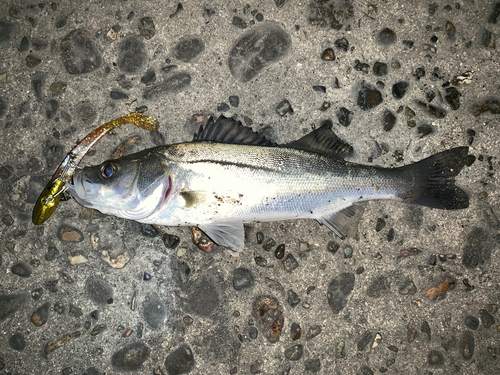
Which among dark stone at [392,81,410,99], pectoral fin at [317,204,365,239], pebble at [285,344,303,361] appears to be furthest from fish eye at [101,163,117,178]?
dark stone at [392,81,410,99]

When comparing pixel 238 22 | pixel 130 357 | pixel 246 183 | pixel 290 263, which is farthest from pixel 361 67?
pixel 130 357

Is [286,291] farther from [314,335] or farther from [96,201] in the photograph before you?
[96,201]

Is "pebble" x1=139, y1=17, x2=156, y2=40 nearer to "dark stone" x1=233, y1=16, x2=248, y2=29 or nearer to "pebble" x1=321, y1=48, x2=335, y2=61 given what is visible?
"dark stone" x1=233, y1=16, x2=248, y2=29

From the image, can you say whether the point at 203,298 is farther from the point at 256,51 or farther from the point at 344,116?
the point at 256,51

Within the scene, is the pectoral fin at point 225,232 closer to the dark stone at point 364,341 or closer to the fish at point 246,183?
the fish at point 246,183

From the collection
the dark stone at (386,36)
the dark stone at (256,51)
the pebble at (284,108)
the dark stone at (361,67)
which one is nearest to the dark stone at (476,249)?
the dark stone at (361,67)

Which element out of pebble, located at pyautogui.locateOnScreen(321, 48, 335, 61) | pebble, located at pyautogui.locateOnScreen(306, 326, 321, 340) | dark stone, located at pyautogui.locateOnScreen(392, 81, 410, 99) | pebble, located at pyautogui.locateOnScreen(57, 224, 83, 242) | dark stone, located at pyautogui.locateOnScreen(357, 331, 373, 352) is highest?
pebble, located at pyautogui.locateOnScreen(321, 48, 335, 61)

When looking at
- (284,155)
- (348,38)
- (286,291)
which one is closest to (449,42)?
(348,38)
